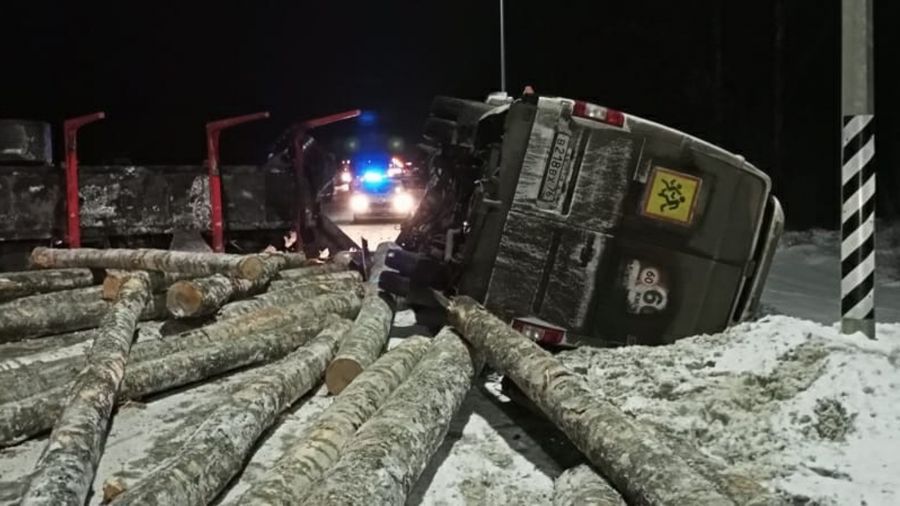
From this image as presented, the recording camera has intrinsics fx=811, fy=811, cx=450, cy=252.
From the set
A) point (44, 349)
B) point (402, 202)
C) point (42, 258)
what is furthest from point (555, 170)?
point (402, 202)

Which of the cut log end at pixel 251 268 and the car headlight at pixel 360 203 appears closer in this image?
the cut log end at pixel 251 268

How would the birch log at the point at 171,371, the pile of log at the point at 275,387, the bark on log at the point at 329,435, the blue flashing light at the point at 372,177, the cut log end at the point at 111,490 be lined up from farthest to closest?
1. the blue flashing light at the point at 372,177
2. the birch log at the point at 171,371
3. the cut log end at the point at 111,490
4. the pile of log at the point at 275,387
5. the bark on log at the point at 329,435

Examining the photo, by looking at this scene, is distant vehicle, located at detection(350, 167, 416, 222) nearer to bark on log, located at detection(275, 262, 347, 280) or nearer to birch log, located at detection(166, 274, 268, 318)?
bark on log, located at detection(275, 262, 347, 280)

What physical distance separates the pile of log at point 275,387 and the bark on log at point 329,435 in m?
0.01

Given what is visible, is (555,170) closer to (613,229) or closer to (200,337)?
(613,229)

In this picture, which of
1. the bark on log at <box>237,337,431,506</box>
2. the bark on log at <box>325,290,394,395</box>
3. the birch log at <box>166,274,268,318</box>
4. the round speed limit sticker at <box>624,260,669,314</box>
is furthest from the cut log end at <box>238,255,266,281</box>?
the round speed limit sticker at <box>624,260,669,314</box>

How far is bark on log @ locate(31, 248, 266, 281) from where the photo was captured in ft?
28.6

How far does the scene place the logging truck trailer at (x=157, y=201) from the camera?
1052 cm

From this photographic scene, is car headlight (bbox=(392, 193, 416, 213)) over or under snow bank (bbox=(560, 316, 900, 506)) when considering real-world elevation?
under

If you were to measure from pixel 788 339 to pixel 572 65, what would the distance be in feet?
70.4

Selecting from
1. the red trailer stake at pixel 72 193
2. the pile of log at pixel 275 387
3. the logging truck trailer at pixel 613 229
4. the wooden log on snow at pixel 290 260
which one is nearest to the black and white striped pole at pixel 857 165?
the logging truck trailer at pixel 613 229

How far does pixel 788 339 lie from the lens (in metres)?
5.69

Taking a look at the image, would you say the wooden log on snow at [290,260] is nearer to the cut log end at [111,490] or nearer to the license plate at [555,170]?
the license plate at [555,170]

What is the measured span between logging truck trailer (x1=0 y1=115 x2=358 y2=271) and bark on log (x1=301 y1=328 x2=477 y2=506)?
252 inches
